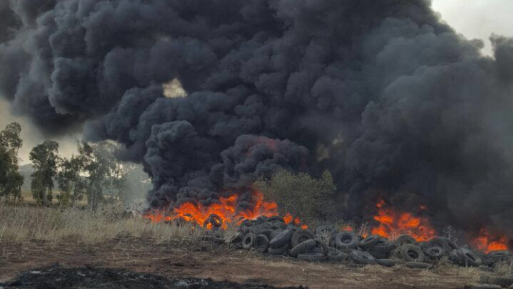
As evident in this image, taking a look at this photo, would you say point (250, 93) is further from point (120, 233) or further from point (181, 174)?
point (120, 233)

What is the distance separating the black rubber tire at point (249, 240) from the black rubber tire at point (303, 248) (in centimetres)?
192

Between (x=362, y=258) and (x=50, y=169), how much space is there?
48.8 m

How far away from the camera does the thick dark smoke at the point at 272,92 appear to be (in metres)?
29.3

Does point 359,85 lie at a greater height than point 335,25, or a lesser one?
lesser

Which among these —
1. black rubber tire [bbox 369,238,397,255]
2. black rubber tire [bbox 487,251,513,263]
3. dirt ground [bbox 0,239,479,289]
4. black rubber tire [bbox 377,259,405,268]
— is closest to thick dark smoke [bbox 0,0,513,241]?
black rubber tire [bbox 487,251,513,263]

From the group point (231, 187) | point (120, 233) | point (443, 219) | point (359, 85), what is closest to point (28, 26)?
point (231, 187)

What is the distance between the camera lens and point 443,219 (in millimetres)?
27609

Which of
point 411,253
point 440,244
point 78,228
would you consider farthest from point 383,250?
point 78,228

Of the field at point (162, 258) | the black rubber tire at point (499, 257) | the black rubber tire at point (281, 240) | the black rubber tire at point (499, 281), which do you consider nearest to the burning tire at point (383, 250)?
the field at point (162, 258)

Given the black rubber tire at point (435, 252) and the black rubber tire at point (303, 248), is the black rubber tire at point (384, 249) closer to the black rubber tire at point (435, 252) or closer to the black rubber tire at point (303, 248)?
the black rubber tire at point (435, 252)

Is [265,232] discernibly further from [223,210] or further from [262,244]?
[223,210]

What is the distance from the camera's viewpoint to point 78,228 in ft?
63.4

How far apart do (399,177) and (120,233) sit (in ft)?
65.0

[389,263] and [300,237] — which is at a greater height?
[300,237]
